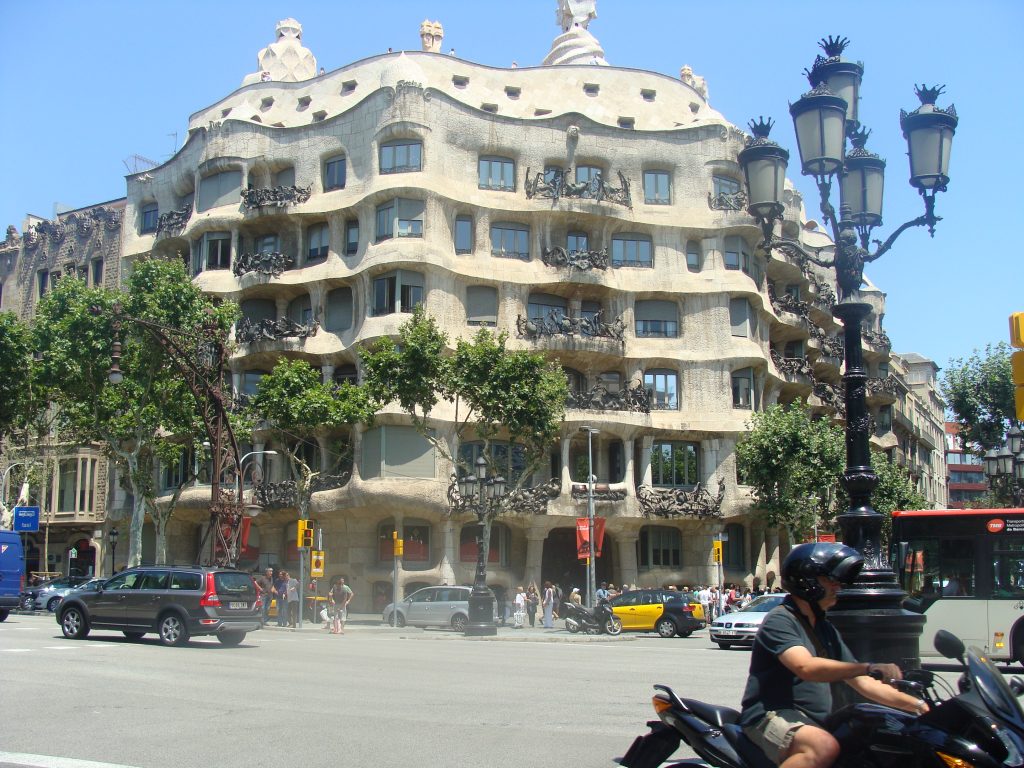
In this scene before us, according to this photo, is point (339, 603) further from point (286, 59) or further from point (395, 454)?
point (286, 59)

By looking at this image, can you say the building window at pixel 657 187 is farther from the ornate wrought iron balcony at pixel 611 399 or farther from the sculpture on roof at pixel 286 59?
the sculpture on roof at pixel 286 59

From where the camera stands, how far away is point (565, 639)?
93.4 feet

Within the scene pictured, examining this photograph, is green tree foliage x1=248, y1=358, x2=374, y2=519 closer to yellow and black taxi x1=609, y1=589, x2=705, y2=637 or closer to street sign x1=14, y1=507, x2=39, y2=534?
street sign x1=14, y1=507, x2=39, y2=534

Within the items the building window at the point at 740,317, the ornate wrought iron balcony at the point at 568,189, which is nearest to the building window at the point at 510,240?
the ornate wrought iron balcony at the point at 568,189

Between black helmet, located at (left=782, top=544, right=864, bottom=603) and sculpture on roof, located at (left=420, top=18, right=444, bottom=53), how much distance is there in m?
51.2

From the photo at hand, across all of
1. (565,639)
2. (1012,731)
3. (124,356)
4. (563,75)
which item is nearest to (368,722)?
(1012,731)

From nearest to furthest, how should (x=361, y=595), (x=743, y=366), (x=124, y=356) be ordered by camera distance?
(x=124, y=356)
(x=361, y=595)
(x=743, y=366)

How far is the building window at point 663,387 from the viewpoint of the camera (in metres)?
45.6

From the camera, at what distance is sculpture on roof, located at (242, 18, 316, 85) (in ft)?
185

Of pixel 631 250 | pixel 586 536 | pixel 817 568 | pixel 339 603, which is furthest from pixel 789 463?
pixel 817 568

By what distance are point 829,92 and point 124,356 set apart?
32747mm

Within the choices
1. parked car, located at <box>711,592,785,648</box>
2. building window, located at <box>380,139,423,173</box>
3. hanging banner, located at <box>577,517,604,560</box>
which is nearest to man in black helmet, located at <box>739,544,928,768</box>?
parked car, located at <box>711,592,785,648</box>

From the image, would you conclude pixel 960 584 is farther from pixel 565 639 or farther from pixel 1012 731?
pixel 1012 731

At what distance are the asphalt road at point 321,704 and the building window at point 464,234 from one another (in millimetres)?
26037
